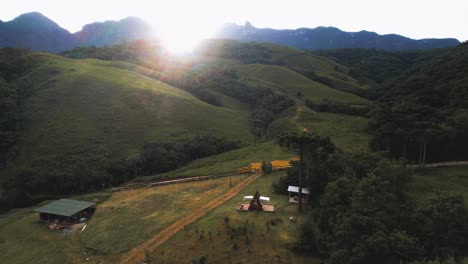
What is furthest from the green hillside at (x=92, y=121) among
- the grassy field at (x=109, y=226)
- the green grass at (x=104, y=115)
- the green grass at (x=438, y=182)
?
the green grass at (x=438, y=182)

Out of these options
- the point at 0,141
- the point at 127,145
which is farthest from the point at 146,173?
the point at 0,141

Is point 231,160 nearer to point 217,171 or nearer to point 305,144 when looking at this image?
point 217,171

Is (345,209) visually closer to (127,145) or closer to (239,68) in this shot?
(127,145)

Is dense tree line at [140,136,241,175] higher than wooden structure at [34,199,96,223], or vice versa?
dense tree line at [140,136,241,175]

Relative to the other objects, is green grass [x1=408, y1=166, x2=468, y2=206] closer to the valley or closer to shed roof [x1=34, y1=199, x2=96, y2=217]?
the valley

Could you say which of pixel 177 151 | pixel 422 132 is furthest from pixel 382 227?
pixel 177 151

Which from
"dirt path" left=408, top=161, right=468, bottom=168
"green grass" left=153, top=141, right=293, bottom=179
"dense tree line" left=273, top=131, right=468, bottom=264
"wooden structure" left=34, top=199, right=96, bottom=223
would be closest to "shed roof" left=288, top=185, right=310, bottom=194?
"dense tree line" left=273, top=131, right=468, bottom=264
